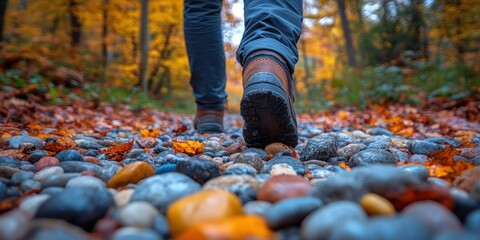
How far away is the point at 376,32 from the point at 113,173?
30.0 ft

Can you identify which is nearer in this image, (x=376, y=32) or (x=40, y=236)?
(x=40, y=236)

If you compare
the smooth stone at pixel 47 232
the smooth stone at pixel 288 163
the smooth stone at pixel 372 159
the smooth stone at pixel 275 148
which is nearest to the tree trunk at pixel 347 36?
the smooth stone at pixel 275 148

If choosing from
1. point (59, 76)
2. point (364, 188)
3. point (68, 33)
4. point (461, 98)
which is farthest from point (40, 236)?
point (68, 33)

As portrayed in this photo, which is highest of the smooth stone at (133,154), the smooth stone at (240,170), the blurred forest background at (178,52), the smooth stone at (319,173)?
the blurred forest background at (178,52)

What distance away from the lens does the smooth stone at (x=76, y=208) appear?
2.16 ft

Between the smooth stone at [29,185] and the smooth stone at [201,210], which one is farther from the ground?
the smooth stone at [29,185]

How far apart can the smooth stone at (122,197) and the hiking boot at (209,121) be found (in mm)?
1463

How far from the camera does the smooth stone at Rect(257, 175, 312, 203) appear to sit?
2.57ft

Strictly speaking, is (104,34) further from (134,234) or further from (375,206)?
(375,206)

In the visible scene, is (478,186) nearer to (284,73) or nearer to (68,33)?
(284,73)

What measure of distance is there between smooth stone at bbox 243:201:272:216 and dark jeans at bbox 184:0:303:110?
84 cm

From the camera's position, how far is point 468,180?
833 millimetres

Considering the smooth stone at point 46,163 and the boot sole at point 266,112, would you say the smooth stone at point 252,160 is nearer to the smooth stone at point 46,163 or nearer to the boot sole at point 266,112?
the boot sole at point 266,112

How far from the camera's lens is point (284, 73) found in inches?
57.4
